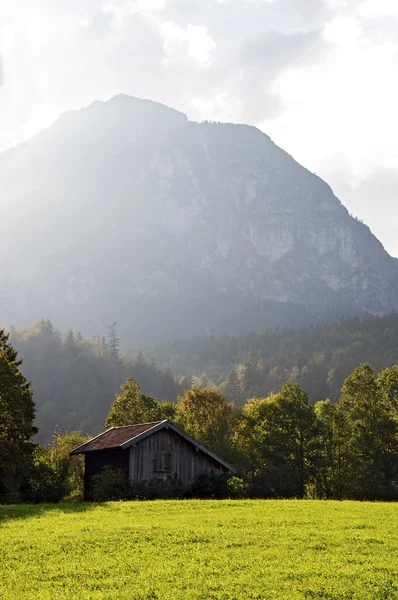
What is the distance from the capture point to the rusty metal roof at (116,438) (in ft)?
139

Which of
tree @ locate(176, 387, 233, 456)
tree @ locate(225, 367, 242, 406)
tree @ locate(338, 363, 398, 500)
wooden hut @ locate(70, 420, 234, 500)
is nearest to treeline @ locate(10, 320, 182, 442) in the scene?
tree @ locate(225, 367, 242, 406)

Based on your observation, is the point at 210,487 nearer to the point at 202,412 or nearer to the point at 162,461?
the point at 162,461

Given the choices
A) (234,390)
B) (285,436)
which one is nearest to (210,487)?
(285,436)

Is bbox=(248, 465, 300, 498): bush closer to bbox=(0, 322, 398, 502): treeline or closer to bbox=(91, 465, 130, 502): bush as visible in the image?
bbox=(0, 322, 398, 502): treeline

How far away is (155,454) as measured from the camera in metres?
42.2

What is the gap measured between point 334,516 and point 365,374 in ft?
109

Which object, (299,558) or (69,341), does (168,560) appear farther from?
(69,341)

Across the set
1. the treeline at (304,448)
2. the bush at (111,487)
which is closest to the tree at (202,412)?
the treeline at (304,448)

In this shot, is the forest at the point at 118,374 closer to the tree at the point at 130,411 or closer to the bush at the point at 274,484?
the tree at the point at 130,411

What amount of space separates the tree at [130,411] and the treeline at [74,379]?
248 feet

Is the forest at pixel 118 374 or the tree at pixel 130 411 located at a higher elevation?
the forest at pixel 118 374

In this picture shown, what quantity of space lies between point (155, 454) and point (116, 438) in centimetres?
394

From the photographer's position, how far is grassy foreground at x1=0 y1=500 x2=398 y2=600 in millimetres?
12812

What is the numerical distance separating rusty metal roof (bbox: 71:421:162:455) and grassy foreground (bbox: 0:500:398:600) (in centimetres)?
1627
